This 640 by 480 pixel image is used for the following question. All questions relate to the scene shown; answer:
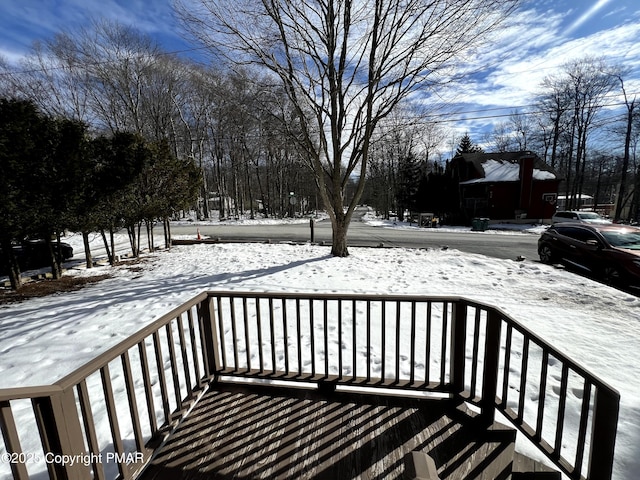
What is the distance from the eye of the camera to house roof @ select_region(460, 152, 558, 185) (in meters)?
24.5

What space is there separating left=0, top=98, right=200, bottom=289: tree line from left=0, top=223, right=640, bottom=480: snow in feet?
5.51

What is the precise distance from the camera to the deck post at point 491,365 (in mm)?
2279

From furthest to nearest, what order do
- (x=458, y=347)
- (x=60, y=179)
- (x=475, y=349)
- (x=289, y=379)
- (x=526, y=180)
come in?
(x=526, y=180) < (x=60, y=179) < (x=289, y=379) < (x=458, y=347) < (x=475, y=349)

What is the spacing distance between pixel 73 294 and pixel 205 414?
5.82 m

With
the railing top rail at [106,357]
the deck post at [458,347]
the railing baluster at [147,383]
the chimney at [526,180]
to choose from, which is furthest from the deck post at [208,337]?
the chimney at [526,180]

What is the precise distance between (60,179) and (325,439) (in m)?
8.56

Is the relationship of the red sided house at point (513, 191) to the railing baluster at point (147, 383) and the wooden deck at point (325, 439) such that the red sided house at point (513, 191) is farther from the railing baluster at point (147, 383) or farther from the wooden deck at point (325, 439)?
the railing baluster at point (147, 383)

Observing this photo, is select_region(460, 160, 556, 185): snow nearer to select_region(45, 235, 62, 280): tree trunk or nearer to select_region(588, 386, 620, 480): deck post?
select_region(588, 386, 620, 480): deck post

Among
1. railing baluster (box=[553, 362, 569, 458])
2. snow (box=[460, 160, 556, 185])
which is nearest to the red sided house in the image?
snow (box=[460, 160, 556, 185])

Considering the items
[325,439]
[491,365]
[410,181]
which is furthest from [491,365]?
[410,181]

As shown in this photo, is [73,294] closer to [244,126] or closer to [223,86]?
[223,86]

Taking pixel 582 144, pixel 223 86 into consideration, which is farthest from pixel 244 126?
pixel 582 144

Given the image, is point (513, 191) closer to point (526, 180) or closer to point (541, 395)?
point (526, 180)

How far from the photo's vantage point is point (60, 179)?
6.93 meters
